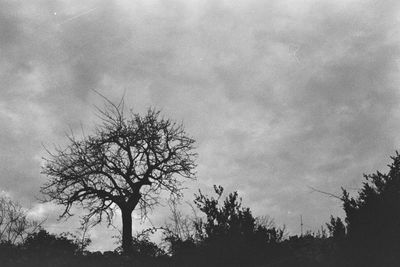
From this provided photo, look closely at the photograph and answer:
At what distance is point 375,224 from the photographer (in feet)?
25.2

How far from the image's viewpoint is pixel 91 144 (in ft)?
72.4

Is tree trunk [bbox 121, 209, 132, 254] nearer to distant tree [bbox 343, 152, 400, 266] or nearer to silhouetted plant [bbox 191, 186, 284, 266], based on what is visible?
silhouetted plant [bbox 191, 186, 284, 266]

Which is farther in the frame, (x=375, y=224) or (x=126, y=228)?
(x=126, y=228)

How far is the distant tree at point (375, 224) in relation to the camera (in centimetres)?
720

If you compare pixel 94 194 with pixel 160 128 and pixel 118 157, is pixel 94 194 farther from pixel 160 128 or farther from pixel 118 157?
pixel 160 128

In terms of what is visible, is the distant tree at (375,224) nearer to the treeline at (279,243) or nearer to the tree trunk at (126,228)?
the treeline at (279,243)

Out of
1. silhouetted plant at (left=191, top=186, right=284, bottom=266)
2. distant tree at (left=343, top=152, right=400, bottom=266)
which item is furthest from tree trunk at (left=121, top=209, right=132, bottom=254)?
distant tree at (left=343, top=152, right=400, bottom=266)

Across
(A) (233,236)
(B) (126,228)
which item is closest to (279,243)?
(A) (233,236)

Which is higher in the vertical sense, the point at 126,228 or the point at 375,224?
the point at 126,228

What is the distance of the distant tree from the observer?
7.20 metres

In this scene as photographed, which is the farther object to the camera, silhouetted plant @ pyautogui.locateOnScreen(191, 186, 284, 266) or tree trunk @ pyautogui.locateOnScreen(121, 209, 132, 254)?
tree trunk @ pyautogui.locateOnScreen(121, 209, 132, 254)

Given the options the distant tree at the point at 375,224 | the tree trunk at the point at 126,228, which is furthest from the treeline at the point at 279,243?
the tree trunk at the point at 126,228

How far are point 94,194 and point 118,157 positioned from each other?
8.23ft

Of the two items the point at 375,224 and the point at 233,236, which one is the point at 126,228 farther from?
the point at 375,224
